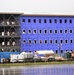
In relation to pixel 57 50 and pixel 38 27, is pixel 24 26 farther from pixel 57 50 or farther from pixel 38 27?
pixel 57 50

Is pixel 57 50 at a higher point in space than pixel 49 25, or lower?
Result: lower

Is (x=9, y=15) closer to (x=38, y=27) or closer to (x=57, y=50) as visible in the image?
(x=38, y=27)

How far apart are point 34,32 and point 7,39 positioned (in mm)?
7590

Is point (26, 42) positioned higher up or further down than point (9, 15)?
further down

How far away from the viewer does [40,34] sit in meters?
87.4

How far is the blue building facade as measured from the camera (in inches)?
3413

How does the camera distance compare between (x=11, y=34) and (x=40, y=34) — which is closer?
(x=11, y=34)

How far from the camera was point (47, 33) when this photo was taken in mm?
87750

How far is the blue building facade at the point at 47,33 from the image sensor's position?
284 feet

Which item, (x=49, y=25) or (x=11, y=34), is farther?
(x=49, y=25)

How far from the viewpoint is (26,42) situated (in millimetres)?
86562

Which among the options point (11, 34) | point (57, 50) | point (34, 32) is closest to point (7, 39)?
point (11, 34)

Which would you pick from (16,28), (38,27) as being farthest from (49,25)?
(16,28)

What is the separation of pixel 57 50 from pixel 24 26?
32.4 feet
